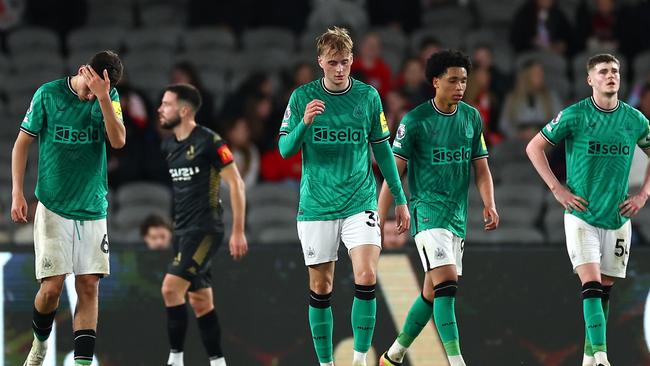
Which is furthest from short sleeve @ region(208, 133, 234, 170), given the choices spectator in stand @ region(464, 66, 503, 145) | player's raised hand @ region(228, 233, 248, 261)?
spectator in stand @ region(464, 66, 503, 145)

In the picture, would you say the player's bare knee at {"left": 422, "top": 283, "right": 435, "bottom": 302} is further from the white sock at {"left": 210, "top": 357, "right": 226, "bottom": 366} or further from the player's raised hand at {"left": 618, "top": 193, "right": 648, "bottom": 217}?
the white sock at {"left": 210, "top": 357, "right": 226, "bottom": 366}

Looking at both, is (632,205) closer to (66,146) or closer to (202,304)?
(202,304)

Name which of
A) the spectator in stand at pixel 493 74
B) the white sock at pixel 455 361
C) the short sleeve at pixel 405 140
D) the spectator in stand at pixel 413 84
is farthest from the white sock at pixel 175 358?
the spectator in stand at pixel 493 74

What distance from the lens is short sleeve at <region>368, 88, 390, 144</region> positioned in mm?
9945

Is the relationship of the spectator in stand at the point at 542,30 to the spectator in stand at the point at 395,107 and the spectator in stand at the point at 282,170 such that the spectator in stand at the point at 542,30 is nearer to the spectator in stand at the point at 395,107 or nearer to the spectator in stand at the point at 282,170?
the spectator in stand at the point at 395,107

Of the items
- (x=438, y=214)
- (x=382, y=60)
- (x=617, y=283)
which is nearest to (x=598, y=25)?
(x=382, y=60)

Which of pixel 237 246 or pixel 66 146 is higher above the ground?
pixel 66 146

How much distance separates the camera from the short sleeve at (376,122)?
32.6ft

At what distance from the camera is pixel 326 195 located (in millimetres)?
Result: 9867

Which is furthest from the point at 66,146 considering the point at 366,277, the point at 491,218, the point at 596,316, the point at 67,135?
the point at 596,316

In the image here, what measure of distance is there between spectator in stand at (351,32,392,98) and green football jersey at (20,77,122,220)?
23.0 ft

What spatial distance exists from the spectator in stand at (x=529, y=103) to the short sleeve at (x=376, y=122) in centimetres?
634

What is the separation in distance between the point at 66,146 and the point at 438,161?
8.82ft

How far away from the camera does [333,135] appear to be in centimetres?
985
